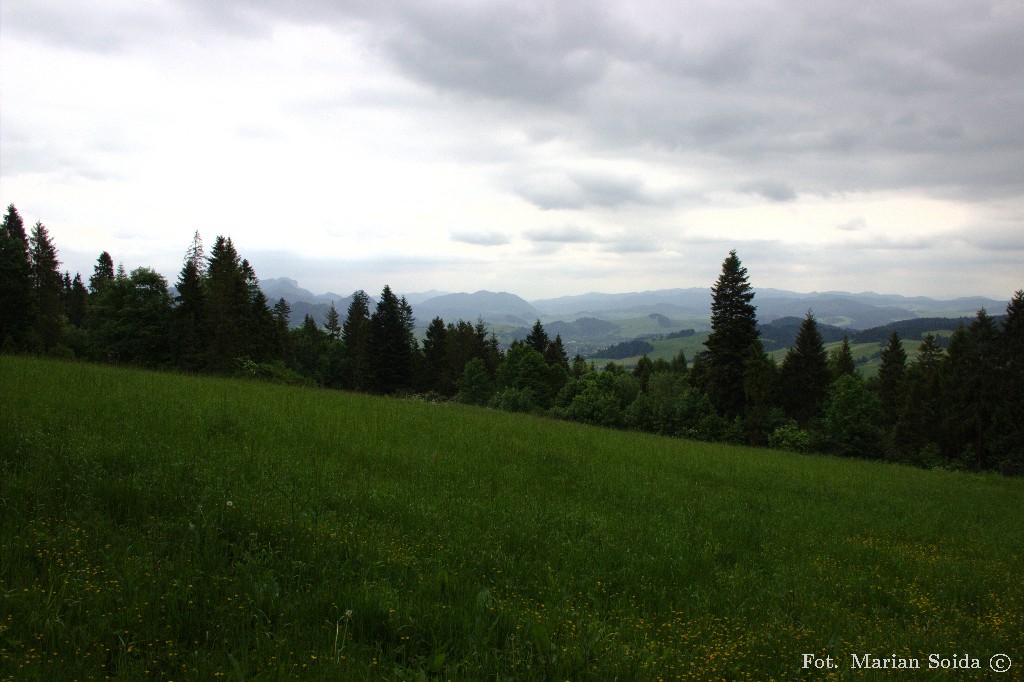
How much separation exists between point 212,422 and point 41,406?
273 cm

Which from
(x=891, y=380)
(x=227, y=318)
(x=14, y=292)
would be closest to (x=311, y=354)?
(x=227, y=318)

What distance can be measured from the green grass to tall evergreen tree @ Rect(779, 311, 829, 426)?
4265 cm

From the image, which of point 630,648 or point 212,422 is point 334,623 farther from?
point 212,422

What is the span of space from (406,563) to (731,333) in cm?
4323

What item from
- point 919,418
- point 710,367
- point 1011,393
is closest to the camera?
point 1011,393

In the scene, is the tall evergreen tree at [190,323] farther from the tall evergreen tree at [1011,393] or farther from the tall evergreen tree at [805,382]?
the tall evergreen tree at [1011,393]

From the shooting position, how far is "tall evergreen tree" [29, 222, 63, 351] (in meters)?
45.9

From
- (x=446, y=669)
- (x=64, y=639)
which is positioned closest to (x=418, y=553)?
(x=446, y=669)

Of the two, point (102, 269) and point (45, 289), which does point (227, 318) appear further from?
point (102, 269)

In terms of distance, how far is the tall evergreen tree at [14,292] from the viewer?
36.7 metres

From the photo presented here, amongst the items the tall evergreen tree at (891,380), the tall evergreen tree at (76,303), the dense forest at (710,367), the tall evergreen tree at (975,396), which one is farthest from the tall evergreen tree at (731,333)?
the tall evergreen tree at (76,303)

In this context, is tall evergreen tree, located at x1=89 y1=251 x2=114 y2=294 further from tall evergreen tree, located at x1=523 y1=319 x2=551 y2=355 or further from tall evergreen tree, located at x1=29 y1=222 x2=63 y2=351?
tall evergreen tree, located at x1=523 y1=319 x2=551 y2=355

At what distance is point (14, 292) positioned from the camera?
3756 cm

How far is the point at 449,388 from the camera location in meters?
72.1
